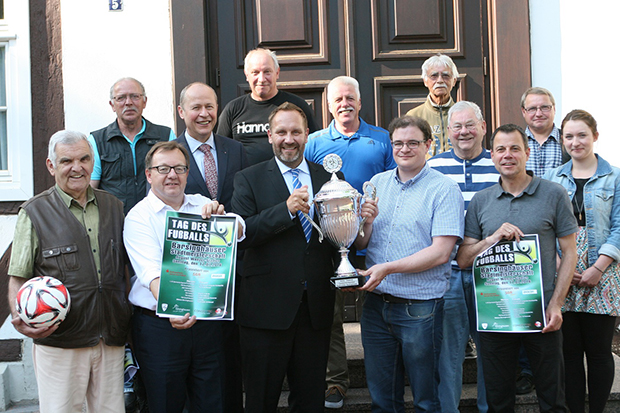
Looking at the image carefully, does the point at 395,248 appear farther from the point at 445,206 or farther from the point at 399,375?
the point at 399,375

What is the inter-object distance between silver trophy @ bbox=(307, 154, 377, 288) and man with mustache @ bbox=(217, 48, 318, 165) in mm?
1057

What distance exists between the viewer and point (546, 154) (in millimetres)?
4086

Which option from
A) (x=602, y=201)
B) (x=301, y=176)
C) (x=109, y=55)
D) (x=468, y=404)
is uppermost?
(x=109, y=55)

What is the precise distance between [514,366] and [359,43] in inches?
122

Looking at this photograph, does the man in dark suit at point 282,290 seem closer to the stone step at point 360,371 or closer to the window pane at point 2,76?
the stone step at point 360,371

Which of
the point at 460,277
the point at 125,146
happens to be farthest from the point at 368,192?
the point at 125,146

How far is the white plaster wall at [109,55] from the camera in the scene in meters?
5.00

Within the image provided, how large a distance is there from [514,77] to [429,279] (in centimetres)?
261

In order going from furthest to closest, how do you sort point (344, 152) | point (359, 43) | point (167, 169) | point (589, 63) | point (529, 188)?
point (359, 43) → point (589, 63) → point (344, 152) → point (529, 188) → point (167, 169)

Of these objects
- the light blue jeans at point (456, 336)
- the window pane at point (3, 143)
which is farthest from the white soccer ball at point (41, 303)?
the window pane at point (3, 143)

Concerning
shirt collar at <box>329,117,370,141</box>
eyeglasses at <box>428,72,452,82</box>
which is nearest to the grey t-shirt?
shirt collar at <box>329,117,370,141</box>

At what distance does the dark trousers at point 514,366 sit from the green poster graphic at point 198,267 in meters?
1.46

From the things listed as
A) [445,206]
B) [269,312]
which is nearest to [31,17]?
[269,312]

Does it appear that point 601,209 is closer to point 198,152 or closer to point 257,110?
point 257,110
